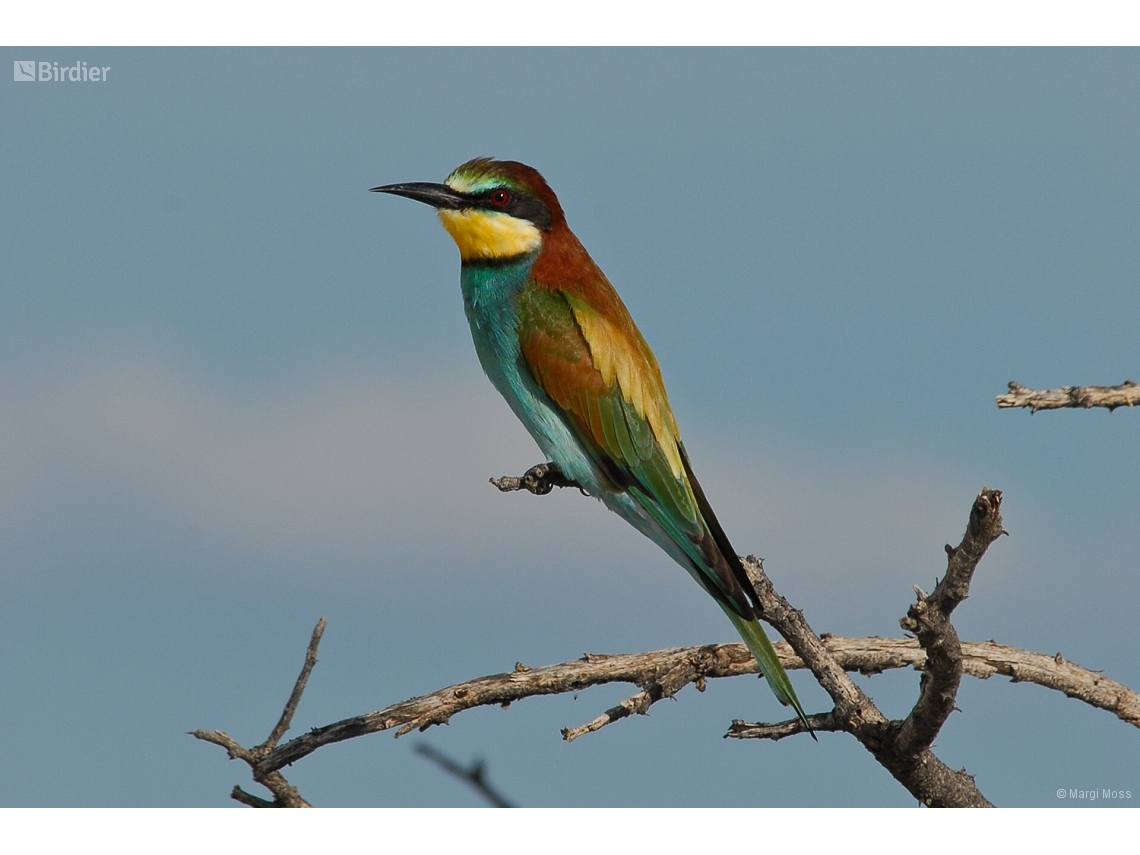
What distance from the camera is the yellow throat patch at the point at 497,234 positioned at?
13.5 feet

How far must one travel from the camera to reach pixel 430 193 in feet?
13.7

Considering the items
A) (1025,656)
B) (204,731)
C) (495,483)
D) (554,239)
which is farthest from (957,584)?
(554,239)

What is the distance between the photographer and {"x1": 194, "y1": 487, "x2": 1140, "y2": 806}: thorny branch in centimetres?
269

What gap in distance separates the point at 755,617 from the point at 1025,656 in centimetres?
84

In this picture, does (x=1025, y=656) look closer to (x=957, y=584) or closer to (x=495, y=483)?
(x=957, y=584)

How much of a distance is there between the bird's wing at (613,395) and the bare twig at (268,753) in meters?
1.34

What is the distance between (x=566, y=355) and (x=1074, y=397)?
68.2 inches

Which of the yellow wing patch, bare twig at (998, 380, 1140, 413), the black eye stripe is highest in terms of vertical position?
the black eye stripe

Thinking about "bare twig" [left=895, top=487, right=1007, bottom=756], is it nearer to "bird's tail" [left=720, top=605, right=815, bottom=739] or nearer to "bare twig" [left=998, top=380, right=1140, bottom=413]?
"bare twig" [left=998, top=380, right=1140, bottom=413]

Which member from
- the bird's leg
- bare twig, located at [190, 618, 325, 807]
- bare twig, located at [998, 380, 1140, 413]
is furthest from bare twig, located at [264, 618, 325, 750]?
bare twig, located at [998, 380, 1140, 413]

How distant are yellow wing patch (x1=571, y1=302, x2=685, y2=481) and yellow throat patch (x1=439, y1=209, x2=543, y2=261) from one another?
37 centimetres

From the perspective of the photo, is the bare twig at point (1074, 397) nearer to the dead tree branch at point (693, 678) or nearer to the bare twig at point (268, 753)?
the dead tree branch at point (693, 678)

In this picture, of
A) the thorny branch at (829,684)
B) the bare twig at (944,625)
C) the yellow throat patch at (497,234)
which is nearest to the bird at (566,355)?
the yellow throat patch at (497,234)

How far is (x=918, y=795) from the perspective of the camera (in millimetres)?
3043
